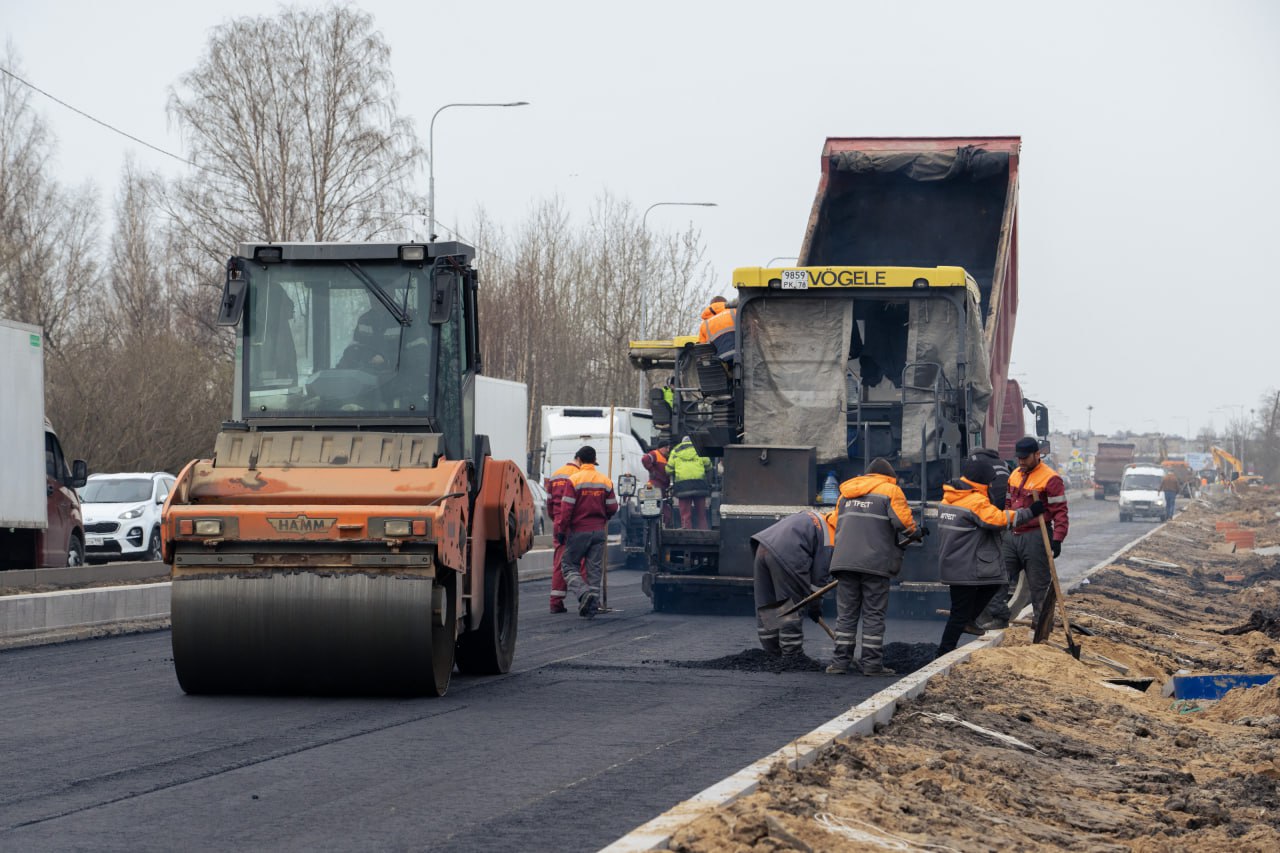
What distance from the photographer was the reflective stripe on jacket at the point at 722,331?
57.3 ft

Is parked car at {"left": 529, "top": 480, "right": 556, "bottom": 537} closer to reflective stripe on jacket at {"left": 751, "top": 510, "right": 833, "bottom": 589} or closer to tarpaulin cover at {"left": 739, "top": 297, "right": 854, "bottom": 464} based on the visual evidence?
tarpaulin cover at {"left": 739, "top": 297, "right": 854, "bottom": 464}

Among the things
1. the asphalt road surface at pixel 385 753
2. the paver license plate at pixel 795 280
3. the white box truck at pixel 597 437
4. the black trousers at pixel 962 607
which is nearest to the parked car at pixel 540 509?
the white box truck at pixel 597 437

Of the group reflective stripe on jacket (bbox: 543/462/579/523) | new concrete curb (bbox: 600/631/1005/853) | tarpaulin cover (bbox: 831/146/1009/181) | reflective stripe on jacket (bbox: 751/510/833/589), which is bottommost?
new concrete curb (bbox: 600/631/1005/853)

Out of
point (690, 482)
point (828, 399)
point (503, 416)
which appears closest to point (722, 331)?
point (828, 399)

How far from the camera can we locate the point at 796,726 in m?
9.46

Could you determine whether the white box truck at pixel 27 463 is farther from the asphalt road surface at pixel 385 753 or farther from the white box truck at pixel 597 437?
the white box truck at pixel 597 437

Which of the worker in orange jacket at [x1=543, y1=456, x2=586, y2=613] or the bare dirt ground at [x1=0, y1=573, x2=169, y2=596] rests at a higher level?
the worker in orange jacket at [x1=543, y1=456, x2=586, y2=613]

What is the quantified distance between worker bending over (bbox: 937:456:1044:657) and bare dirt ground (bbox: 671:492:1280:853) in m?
0.52

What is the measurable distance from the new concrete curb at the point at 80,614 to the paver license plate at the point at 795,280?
690 centimetres

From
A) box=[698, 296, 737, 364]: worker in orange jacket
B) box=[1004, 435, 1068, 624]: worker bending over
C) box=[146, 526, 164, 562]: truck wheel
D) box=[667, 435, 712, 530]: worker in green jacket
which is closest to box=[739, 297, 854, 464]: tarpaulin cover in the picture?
box=[698, 296, 737, 364]: worker in orange jacket

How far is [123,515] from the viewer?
977 inches

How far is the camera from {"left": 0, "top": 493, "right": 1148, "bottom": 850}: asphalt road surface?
257 inches

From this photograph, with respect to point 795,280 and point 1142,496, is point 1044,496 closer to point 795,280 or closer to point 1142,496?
point 795,280

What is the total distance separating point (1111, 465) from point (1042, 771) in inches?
3429
